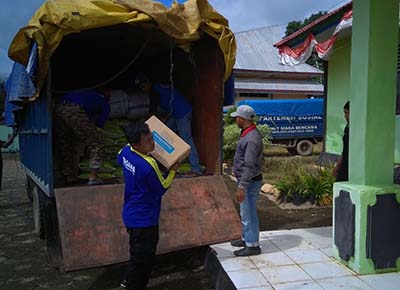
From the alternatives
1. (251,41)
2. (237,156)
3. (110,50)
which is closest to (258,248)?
(237,156)

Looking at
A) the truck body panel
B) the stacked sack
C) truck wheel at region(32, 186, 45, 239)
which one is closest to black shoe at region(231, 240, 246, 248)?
the stacked sack

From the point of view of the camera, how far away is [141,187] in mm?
3328

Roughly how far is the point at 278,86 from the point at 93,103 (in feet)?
62.6

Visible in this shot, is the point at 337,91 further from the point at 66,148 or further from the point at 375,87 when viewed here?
the point at 66,148

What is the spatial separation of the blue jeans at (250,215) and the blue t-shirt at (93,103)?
91.1 inches

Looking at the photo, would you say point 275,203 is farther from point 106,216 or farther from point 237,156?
point 106,216

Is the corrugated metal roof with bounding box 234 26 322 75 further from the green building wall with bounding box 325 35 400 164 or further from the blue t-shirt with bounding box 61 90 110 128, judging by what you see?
the blue t-shirt with bounding box 61 90 110 128

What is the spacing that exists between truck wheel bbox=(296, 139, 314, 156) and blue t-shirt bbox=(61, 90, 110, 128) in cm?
1115

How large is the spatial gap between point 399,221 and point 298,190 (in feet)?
12.1

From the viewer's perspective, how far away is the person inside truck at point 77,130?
4605 millimetres

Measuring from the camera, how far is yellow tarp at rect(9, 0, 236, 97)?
3811 millimetres

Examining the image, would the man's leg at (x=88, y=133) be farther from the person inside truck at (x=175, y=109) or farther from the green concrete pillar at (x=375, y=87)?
the green concrete pillar at (x=375, y=87)

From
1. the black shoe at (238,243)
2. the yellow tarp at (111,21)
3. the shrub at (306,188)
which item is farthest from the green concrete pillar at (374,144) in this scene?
the shrub at (306,188)

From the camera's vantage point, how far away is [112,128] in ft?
18.6
